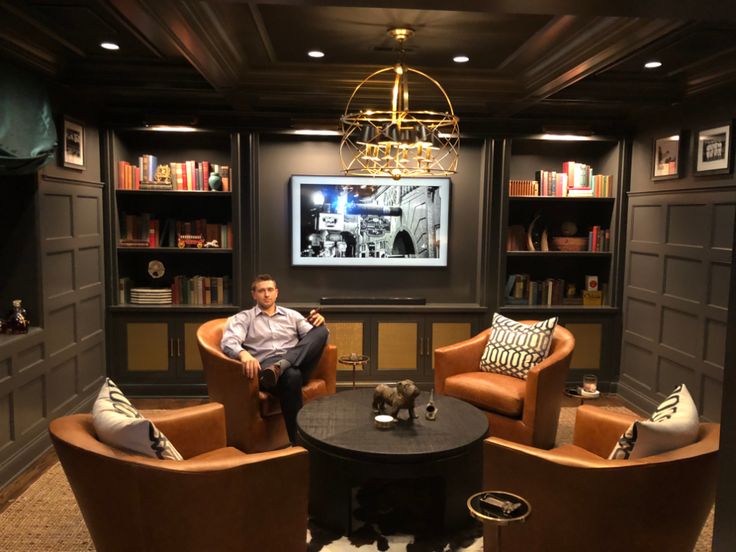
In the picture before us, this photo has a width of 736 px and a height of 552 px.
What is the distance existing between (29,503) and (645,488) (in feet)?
9.99

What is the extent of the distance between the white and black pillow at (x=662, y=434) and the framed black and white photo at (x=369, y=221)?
327cm

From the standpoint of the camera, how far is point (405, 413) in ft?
11.0

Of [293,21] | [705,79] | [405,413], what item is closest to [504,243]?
[705,79]

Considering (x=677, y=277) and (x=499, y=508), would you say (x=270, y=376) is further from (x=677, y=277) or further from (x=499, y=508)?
(x=677, y=277)

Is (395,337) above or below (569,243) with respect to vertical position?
below

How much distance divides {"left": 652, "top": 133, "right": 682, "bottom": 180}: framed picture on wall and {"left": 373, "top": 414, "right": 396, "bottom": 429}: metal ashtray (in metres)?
3.01

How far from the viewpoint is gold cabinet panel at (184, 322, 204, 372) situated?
5.15 m

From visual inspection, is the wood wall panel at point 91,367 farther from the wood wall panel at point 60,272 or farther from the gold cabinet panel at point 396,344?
the gold cabinet panel at point 396,344

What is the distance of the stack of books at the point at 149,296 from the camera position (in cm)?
516

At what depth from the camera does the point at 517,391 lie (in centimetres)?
381

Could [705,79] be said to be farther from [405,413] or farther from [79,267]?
[79,267]

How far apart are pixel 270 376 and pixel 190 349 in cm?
179

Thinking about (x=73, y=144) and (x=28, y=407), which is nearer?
(x=28, y=407)

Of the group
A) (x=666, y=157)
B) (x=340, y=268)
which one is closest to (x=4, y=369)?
(x=340, y=268)
